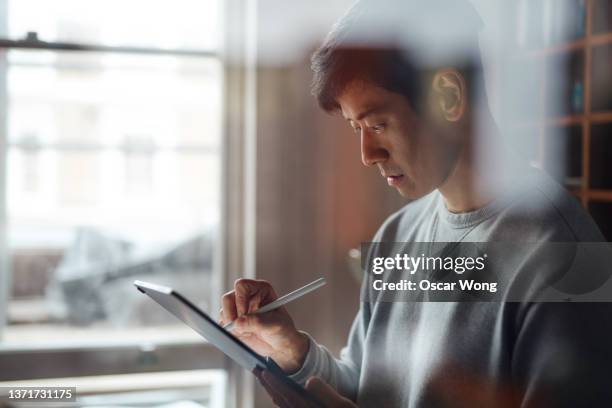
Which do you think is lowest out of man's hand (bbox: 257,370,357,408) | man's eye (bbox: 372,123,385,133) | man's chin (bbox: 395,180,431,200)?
man's hand (bbox: 257,370,357,408)

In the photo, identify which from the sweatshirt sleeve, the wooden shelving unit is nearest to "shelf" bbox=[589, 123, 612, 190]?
the wooden shelving unit

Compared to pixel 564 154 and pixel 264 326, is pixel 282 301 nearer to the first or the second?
pixel 264 326

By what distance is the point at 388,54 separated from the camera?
0.70 meters

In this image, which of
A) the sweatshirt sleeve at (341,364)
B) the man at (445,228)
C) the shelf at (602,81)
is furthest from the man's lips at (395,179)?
the shelf at (602,81)

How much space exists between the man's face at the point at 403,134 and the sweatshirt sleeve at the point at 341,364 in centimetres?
21

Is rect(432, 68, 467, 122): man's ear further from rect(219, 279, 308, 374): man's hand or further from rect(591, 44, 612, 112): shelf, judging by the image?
rect(219, 279, 308, 374): man's hand

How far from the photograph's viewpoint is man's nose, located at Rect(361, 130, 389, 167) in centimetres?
70

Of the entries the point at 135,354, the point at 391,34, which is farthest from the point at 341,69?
the point at 135,354

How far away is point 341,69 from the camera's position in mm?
678

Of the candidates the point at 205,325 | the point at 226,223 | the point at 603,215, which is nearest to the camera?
the point at 205,325

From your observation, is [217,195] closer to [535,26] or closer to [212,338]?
[212,338]

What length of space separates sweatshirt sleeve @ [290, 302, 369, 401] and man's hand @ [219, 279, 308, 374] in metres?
0.01

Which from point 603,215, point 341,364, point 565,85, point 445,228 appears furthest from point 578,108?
point 341,364

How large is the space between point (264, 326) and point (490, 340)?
0.89ft
